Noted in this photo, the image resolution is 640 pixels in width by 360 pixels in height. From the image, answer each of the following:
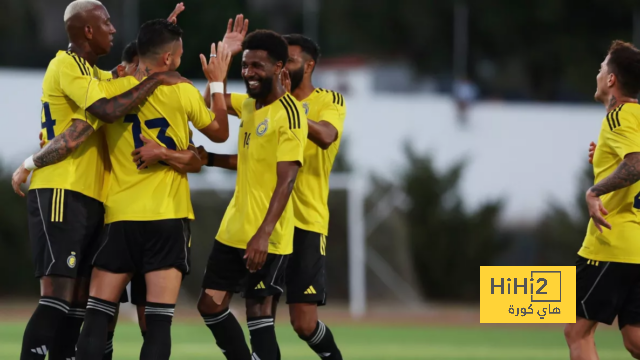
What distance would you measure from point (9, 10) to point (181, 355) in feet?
76.3

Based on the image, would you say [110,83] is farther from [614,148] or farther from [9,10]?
[9,10]

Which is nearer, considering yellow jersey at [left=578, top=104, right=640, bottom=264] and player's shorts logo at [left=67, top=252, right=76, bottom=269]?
player's shorts logo at [left=67, top=252, right=76, bottom=269]

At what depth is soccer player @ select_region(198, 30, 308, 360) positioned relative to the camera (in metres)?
6.07

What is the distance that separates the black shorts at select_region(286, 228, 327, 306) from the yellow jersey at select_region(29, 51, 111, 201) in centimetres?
142

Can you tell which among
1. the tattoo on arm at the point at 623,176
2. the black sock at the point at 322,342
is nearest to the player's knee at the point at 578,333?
the tattoo on arm at the point at 623,176

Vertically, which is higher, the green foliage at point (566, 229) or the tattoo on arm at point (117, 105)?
the tattoo on arm at point (117, 105)

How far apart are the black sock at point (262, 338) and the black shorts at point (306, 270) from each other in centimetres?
53

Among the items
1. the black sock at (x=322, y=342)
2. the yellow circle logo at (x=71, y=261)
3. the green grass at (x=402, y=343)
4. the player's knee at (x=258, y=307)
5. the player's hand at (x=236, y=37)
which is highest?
the player's hand at (x=236, y=37)

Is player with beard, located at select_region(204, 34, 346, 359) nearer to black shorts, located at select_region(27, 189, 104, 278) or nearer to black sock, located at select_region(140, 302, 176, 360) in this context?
black shorts, located at select_region(27, 189, 104, 278)

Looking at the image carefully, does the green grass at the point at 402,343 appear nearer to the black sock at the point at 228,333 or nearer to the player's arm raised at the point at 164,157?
the black sock at the point at 228,333

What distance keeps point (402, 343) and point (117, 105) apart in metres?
6.96

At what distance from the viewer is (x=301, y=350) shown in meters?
10.7

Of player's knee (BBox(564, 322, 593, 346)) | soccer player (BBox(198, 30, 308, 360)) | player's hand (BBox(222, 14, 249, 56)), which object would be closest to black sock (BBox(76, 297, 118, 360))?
soccer player (BBox(198, 30, 308, 360))

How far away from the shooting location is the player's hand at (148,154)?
19.4 feet
